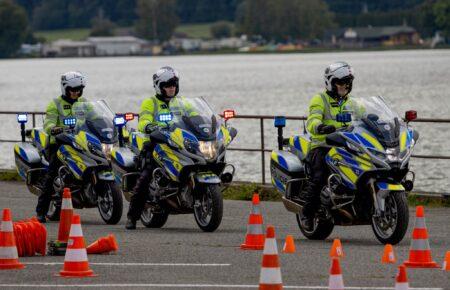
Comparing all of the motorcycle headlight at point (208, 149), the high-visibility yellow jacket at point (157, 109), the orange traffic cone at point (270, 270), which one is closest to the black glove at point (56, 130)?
the high-visibility yellow jacket at point (157, 109)

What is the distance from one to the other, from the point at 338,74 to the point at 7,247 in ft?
14.8

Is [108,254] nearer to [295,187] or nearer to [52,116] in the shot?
[295,187]

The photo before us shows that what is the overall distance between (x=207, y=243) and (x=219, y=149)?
68.1 inches

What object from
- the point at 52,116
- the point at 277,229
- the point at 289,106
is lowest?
the point at 289,106

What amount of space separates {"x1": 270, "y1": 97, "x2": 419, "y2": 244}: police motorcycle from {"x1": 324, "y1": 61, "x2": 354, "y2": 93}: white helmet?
0.95ft

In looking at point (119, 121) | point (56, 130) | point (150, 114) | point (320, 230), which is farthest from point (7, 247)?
point (56, 130)

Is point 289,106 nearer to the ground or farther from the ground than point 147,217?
nearer to the ground

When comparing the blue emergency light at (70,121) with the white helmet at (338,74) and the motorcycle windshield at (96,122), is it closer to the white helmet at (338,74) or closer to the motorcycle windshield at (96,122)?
the motorcycle windshield at (96,122)

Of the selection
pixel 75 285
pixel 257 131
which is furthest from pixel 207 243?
pixel 257 131

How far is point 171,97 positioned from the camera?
1764cm

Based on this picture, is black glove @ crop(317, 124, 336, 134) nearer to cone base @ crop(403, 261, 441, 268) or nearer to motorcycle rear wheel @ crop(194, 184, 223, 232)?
motorcycle rear wheel @ crop(194, 184, 223, 232)

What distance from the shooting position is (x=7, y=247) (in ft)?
42.7

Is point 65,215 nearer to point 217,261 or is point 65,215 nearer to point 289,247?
point 217,261

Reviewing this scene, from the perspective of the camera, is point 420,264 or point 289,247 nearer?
point 420,264
